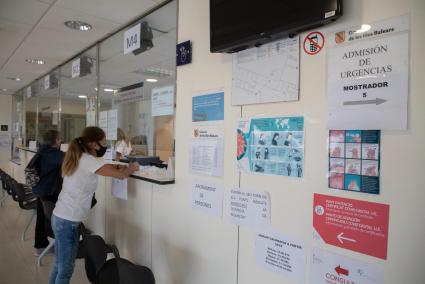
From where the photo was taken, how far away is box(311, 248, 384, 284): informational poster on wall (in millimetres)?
1148

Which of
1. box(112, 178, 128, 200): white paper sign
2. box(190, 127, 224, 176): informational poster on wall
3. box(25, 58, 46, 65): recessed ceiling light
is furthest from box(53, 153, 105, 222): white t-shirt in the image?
box(25, 58, 46, 65): recessed ceiling light

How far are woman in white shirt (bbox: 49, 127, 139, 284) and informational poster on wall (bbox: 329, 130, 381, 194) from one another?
5.14 feet

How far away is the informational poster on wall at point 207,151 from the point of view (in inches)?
69.5

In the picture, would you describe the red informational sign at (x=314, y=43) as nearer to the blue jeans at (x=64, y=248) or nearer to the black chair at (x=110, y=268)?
the black chair at (x=110, y=268)

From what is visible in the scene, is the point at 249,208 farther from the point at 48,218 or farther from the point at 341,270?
Answer: the point at 48,218

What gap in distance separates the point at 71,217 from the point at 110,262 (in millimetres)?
460

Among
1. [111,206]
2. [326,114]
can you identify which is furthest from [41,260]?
[326,114]

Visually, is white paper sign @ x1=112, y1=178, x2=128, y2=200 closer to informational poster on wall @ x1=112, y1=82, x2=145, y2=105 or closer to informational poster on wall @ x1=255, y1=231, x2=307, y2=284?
informational poster on wall @ x1=112, y1=82, x2=145, y2=105

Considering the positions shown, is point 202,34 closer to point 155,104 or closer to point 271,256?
point 155,104

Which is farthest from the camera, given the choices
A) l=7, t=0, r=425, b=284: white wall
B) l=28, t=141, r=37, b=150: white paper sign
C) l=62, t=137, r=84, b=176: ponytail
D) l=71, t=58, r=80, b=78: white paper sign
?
l=28, t=141, r=37, b=150: white paper sign

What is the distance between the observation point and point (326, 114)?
1266 millimetres

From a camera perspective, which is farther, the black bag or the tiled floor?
the black bag

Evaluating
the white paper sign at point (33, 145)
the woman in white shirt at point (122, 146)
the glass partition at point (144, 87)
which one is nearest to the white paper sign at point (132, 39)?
the glass partition at point (144, 87)

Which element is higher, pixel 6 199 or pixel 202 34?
pixel 202 34
